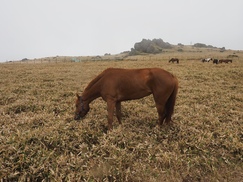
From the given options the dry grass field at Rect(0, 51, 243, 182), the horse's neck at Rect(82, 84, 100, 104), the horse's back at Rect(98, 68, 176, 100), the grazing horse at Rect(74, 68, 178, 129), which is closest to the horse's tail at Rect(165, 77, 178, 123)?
the grazing horse at Rect(74, 68, 178, 129)

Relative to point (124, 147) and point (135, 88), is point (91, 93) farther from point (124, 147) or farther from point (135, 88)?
point (124, 147)

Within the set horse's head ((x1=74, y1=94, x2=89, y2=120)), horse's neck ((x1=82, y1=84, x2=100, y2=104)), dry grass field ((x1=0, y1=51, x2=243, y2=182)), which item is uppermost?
horse's neck ((x1=82, y1=84, x2=100, y2=104))

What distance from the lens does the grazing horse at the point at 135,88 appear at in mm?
5118

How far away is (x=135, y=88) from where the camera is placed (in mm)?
5332

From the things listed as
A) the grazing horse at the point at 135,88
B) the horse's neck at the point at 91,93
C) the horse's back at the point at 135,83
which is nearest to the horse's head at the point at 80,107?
the grazing horse at the point at 135,88

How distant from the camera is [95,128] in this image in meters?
5.48

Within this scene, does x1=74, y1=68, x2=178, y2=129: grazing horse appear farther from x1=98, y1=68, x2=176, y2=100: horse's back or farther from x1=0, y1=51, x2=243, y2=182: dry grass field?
x1=0, y1=51, x2=243, y2=182: dry grass field

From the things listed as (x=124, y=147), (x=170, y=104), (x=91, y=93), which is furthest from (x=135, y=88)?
(x=124, y=147)

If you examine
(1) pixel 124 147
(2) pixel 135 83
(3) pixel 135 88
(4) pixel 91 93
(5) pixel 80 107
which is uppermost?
(2) pixel 135 83

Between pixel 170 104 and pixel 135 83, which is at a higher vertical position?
pixel 135 83

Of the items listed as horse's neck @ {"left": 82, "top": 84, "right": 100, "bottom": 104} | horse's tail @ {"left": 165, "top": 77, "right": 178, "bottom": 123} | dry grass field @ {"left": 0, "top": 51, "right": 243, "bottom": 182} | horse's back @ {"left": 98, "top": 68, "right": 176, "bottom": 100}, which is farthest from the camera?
horse's neck @ {"left": 82, "top": 84, "right": 100, "bottom": 104}

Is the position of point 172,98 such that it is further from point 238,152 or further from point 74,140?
point 74,140

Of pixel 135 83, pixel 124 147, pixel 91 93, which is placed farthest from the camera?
pixel 91 93

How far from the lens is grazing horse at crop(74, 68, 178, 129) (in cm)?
512
